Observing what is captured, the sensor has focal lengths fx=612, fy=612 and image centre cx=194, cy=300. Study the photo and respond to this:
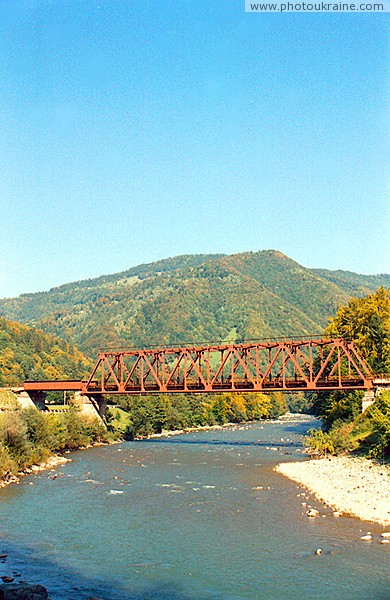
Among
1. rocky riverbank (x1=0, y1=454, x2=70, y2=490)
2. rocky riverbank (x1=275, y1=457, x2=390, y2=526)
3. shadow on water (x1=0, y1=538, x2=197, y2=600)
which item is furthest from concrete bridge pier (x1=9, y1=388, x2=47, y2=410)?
shadow on water (x1=0, y1=538, x2=197, y2=600)

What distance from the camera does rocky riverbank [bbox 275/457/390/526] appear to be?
1298 inches

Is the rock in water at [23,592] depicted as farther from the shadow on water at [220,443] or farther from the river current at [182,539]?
the shadow on water at [220,443]

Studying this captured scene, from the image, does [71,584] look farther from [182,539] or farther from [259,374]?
[259,374]

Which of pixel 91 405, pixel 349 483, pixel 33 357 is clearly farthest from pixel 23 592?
pixel 33 357

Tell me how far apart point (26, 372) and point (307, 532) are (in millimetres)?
109999

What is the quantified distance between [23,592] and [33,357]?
123 meters

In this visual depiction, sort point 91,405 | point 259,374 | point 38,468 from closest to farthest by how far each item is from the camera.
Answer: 1. point 38,468
2. point 259,374
3. point 91,405

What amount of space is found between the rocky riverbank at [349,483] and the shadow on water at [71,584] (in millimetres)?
13030

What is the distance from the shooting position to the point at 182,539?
2933 centimetres

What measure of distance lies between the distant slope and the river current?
7954 cm

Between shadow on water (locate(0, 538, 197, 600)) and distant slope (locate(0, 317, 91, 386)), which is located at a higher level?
distant slope (locate(0, 317, 91, 386))

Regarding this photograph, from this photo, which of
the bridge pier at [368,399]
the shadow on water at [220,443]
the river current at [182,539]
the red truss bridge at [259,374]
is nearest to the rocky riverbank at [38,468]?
the river current at [182,539]

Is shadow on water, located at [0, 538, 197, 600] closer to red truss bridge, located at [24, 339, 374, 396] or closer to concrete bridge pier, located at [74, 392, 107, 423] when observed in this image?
red truss bridge, located at [24, 339, 374, 396]

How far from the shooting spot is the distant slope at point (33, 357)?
420 ft
